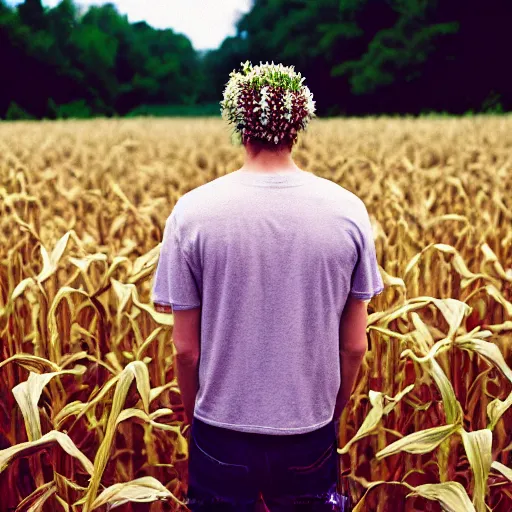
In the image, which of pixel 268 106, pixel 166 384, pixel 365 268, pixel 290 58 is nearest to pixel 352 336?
pixel 365 268

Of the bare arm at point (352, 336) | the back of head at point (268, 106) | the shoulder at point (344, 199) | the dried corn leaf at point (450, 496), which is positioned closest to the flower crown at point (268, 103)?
the back of head at point (268, 106)

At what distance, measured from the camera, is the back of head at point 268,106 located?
1.65m

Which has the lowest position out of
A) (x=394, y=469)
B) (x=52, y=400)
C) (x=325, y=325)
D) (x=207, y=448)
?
(x=394, y=469)

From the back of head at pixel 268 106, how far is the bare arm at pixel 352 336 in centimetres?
43

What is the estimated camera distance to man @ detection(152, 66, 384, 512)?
1643 millimetres

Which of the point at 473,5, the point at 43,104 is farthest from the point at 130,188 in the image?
the point at 43,104

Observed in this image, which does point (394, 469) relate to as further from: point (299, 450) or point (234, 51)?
point (234, 51)

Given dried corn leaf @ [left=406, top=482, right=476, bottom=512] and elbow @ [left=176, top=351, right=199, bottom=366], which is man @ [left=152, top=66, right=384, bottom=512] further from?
dried corn leaf @ [left=406, top=482, right=476, bottom=512]

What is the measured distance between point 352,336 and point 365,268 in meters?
0.21

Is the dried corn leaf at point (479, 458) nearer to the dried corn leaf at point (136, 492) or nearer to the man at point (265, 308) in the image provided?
the man at point (265, 308)

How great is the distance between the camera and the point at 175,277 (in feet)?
5.61

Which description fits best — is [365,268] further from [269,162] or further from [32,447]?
[32,447]

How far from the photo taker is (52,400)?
2.73 metres

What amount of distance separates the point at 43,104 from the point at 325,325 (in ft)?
173
